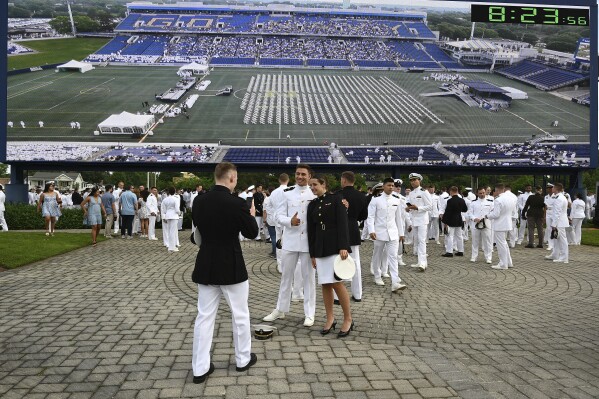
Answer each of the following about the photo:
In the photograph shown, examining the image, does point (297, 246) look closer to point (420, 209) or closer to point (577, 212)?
point (420, 209)

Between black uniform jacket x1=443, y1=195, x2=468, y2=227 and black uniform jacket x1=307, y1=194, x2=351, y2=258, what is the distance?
8955 millimetres

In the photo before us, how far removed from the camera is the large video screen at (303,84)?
24.3 meters

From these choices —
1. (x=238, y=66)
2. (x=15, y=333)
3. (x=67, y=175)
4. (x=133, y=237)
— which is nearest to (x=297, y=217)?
(x=15, y=333)

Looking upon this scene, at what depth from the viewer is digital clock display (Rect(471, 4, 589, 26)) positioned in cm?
2602

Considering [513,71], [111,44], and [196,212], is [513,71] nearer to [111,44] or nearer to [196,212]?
[111,44]

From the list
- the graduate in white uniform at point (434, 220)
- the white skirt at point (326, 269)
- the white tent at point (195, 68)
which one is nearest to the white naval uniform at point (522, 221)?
the graduate in white uniform at point (434, 220)

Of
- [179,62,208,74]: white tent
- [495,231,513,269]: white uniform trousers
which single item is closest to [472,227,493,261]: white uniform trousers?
[495,231,513,269]: white uniform trousers

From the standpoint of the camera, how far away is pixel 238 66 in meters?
26.6

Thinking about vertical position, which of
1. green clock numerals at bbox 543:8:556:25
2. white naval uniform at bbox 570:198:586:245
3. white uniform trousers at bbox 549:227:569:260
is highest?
green clock numerals at bbox 543:8:556:25

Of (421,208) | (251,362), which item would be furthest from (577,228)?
(251,362)

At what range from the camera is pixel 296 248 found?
743cm

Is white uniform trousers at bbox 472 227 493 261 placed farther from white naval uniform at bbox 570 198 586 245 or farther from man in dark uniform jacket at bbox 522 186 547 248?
white naval uniform at bbox 570 198 586 245

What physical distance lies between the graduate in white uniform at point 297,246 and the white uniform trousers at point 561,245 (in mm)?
9704

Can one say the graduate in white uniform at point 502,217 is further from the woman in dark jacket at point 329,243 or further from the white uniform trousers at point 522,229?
the woman in dark jacket at point 329,243
